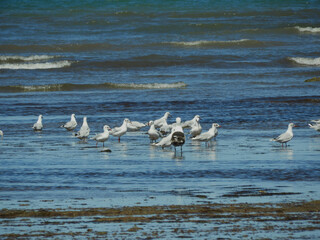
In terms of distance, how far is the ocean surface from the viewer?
9.55m

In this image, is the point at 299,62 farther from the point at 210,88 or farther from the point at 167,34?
the point at 167,34

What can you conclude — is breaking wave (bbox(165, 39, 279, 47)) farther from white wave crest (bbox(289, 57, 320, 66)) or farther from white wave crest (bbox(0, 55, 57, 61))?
white wave crest (bbox(0, 55, 57, 61))

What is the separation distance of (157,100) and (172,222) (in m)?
14.0

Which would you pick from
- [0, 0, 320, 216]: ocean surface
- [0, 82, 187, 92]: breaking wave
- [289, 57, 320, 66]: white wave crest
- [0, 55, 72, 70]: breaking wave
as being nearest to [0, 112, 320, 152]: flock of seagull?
[0, 0, 320, 216]: ocean surface

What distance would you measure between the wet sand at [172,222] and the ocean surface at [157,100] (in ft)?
1.54

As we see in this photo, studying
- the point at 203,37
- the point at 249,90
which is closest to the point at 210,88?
the point at 249,90

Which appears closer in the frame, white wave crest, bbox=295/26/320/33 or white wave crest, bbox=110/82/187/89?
white wave crest, bbox=110/82/187/89

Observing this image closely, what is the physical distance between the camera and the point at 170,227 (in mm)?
7207

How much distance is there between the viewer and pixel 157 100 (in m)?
21.3

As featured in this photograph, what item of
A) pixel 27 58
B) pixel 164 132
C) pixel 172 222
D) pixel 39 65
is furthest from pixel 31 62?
pixel 172 222

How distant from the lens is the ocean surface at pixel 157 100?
955 cm

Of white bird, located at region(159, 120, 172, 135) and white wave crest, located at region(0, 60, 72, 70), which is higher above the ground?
white wave crest, located at region(0, 60, 72, 70)

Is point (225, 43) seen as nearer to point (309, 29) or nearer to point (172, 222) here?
point (309, 29)

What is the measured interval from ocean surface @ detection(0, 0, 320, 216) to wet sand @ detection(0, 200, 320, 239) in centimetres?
47
